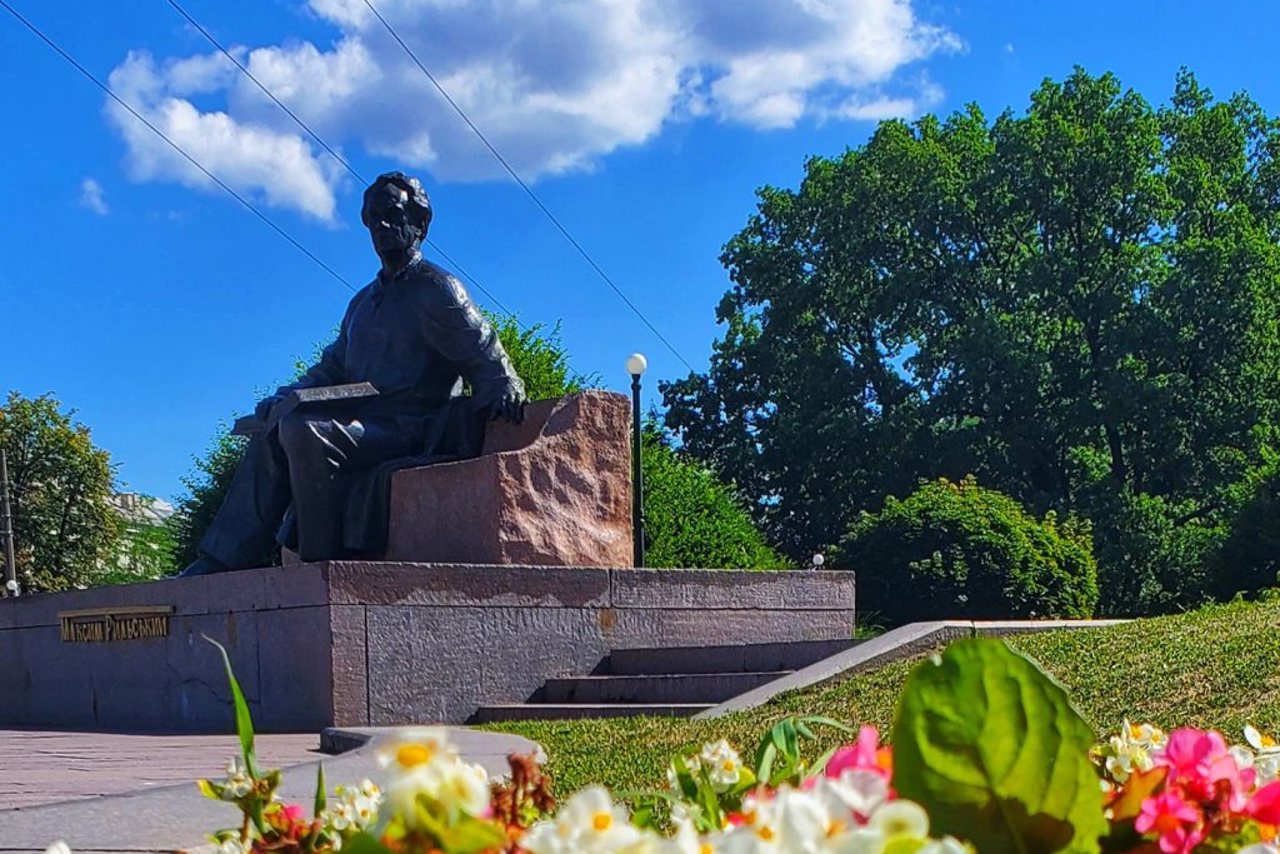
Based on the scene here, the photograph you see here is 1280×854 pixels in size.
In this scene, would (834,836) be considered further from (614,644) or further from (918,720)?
(614,644)

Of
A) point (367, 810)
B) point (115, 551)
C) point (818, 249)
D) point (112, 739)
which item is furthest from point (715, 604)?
point (115, 551)

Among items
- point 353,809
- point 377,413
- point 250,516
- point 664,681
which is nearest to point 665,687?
point 664,681

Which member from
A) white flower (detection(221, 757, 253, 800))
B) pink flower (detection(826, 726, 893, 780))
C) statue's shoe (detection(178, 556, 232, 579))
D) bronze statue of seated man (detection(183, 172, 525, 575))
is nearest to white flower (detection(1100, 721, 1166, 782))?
pink flower (detection(826, 726, 893, 780))

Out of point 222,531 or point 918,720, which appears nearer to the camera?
point 918,720

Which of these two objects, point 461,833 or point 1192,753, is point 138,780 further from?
point 461,833

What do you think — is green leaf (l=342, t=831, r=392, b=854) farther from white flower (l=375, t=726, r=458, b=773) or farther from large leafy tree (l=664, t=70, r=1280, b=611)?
large leafy tree (l=664, t=70, r=1280, b=611)

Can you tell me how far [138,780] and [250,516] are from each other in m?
5.00

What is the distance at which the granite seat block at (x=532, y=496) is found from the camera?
9.82 m

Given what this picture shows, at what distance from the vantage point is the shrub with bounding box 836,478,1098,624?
16.0m

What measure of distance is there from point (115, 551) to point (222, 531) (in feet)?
103

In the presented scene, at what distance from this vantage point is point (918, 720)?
92 cm

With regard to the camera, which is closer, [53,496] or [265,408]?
[265,408]

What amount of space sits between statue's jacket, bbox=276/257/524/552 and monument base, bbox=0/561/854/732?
40.5 inches

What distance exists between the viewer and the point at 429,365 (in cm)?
1046
